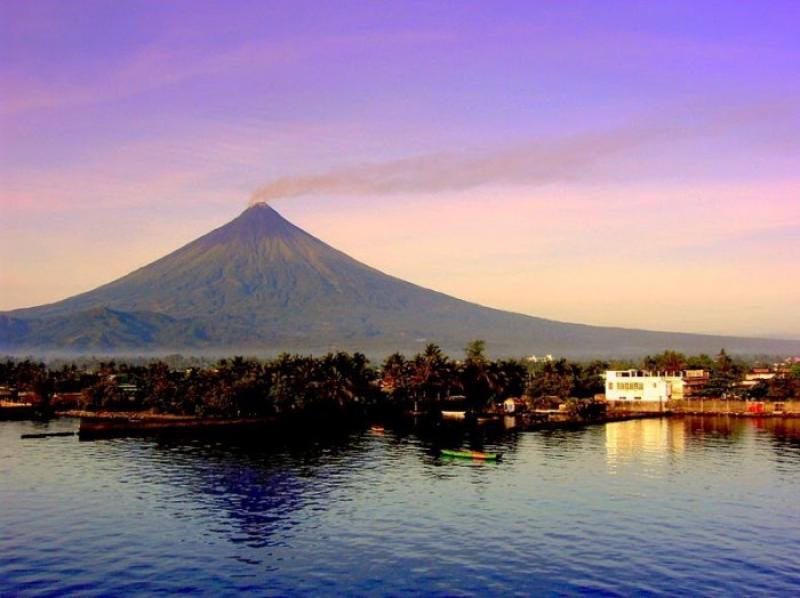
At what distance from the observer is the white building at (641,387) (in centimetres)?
11431

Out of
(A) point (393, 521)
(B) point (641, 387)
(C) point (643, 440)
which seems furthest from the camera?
(B) point (641, 387)

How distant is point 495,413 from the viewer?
109312 mm

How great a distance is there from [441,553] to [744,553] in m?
14.7

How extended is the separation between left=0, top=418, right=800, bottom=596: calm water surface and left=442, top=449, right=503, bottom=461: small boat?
1.43 meters

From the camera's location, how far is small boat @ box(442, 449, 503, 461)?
6762cm

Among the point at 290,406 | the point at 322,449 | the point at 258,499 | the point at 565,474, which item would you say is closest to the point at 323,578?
the point at 258,499

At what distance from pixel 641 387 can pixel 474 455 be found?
54.3 m

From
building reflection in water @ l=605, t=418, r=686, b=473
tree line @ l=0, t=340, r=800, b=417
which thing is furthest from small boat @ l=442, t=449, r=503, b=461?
tree line @ l=0, t=340, r=800, b=417

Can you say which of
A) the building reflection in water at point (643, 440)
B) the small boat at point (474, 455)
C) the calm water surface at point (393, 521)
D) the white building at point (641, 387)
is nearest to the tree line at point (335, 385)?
the white building at point (641, 387)

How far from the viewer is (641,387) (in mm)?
115500

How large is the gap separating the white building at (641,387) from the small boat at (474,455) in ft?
164

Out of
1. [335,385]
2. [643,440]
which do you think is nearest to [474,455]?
[643,440]

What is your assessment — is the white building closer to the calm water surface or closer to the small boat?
the calm water surface

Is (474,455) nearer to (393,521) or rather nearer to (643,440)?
(643,440)
